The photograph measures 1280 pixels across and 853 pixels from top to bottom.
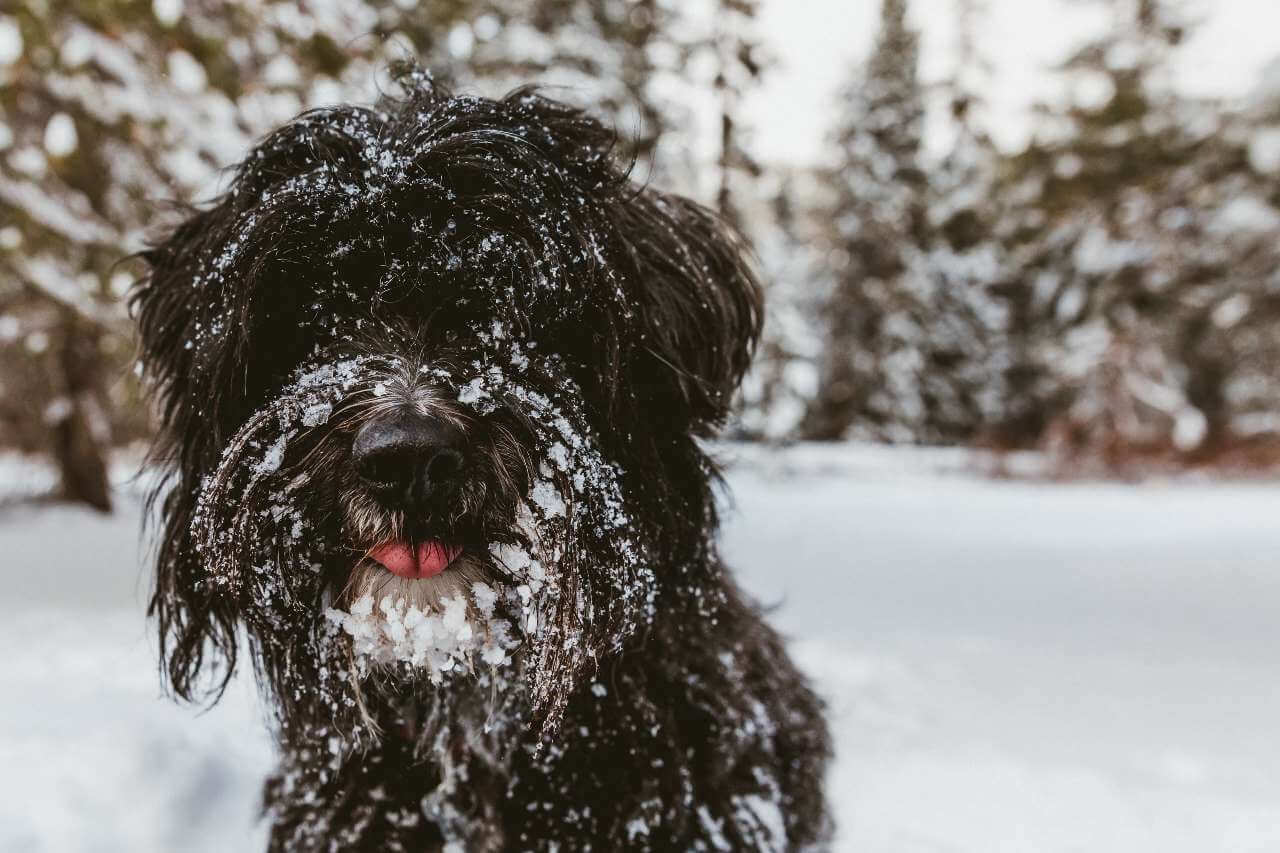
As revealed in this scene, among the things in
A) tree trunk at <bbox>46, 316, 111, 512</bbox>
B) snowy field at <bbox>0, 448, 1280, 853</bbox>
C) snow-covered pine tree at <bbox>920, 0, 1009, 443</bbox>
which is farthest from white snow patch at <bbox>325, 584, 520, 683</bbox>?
snow-covered pine tree at <bbox>920, 0, 1009, 443</bbox>

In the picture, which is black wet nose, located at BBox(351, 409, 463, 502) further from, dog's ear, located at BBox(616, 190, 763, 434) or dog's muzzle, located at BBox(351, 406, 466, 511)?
dog's ear, located at BBox(616, 190, 763, 434)

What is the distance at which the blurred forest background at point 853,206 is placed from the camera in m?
3.88

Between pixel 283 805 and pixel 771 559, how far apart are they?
16.2ft

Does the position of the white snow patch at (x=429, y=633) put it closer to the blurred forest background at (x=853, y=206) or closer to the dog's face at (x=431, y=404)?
the dog's face at (x=431, y=404)

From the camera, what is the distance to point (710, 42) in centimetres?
578

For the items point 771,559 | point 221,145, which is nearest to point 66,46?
point 221,145

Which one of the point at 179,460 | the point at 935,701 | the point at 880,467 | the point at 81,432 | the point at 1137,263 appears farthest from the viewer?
the point at 880,467

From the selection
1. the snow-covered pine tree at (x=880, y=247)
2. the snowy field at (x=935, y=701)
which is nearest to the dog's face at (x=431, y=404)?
the snowy field at (x=935, y=701)

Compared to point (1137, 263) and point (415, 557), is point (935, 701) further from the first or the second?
point (1137, 263)

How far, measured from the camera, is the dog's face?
1.47 meters

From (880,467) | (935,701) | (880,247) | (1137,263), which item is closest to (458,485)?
(935,701)

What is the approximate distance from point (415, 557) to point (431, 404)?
0.28 m

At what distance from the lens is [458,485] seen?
141 cm

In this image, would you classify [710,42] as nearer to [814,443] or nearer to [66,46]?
[66,46]
